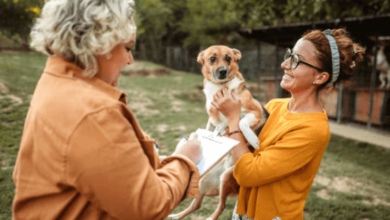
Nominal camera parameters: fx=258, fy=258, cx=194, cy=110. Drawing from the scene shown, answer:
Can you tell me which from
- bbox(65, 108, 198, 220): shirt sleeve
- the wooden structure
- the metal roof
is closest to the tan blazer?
bbox(65, 108, 198, 220): shirt sleeve

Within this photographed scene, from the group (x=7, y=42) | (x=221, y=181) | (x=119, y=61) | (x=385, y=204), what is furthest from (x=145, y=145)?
(x=7, y=42)

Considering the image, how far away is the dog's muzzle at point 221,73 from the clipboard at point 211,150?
36.3 inches

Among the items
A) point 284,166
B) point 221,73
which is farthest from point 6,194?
point 284,166

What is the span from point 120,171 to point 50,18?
665mm

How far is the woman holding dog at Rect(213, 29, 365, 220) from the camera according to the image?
159 centimetres

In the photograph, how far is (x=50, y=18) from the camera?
102 cm

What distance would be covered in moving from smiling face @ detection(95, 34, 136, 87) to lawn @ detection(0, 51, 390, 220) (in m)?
2.70

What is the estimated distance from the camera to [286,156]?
1580 millimetres

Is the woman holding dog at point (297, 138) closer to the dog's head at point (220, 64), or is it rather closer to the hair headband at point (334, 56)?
the hair headband at point (334, 56)

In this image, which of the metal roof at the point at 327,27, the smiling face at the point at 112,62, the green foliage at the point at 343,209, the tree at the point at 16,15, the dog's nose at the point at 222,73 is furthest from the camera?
the metal roof at the point at 327,27

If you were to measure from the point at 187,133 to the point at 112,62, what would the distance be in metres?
5.91

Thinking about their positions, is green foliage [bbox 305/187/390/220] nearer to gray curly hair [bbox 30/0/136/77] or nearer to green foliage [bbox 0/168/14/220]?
gray curly hair [bbox 30/0/136/77]

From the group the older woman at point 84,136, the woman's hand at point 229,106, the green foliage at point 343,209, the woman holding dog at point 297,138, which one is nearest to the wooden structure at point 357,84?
the green foliage at point 343,209

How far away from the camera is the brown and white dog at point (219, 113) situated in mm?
2256
